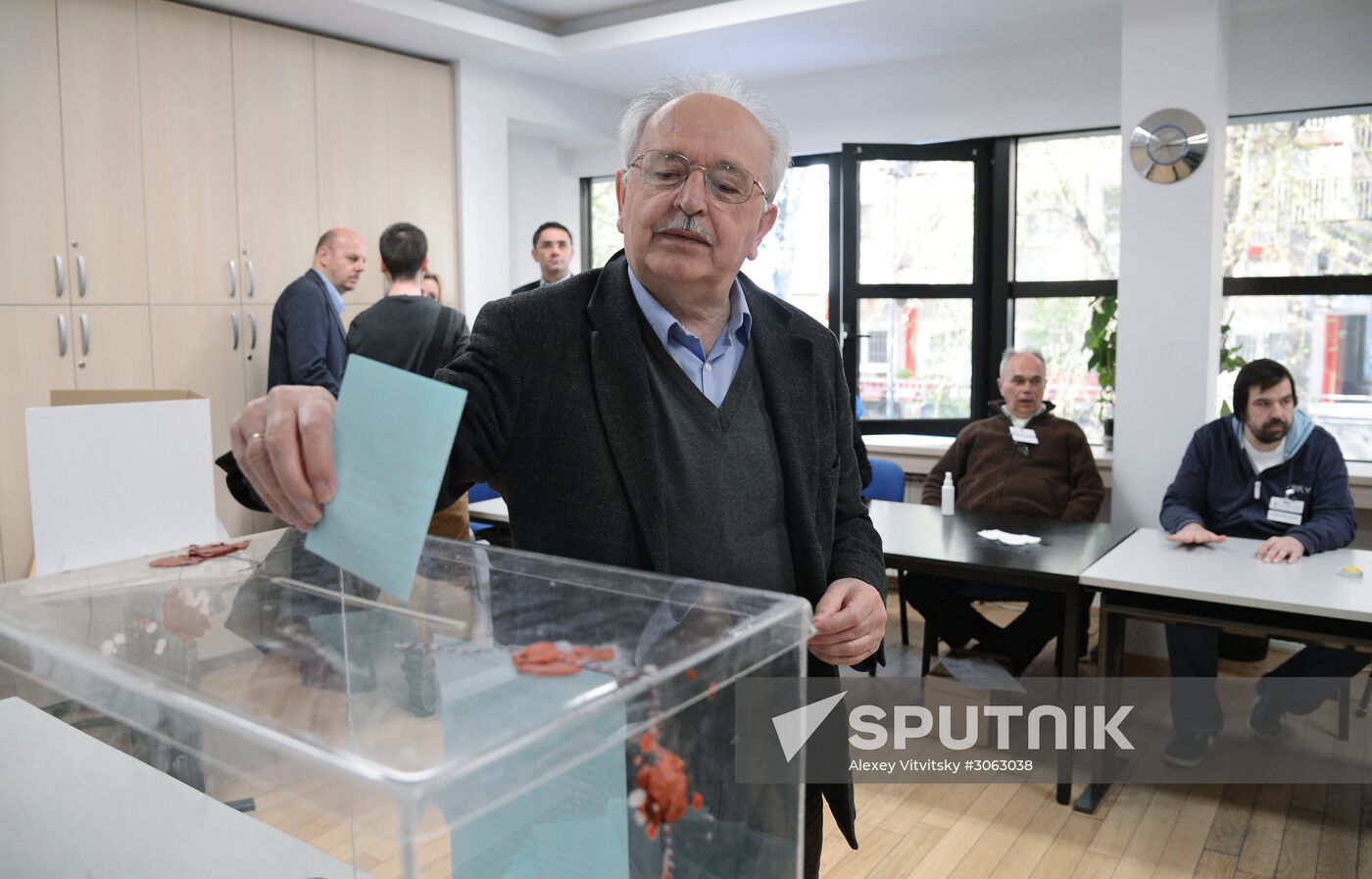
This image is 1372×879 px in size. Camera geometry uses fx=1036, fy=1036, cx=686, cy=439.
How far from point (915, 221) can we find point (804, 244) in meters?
0.91

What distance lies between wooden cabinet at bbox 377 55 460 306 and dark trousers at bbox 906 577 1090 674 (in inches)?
130

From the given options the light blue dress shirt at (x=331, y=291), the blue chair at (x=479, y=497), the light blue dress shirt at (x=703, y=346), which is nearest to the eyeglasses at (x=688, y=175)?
the light blue dress shirt at (x=703, y=346)

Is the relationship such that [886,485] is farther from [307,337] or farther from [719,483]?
[719,483]

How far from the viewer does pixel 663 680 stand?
717 mm

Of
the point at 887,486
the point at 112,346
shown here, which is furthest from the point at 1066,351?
the point at 112,346

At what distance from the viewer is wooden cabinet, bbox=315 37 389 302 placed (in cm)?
532

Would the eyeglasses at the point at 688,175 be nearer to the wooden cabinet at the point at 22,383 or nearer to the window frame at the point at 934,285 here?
the wooden cabinet at the point at 22,383

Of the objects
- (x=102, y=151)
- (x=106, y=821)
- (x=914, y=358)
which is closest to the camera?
(x=106, y=821)

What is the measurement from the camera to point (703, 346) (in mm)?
1380

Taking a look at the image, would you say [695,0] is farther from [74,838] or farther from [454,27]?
[74,838]

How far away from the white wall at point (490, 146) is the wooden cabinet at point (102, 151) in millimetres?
1816

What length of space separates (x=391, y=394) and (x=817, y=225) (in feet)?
20.4

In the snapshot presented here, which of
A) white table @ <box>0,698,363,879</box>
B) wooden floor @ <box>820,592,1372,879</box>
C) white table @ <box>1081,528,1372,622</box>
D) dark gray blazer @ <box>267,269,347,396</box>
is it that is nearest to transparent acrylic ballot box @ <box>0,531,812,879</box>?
white table @ <box>0,698,363,879</box>

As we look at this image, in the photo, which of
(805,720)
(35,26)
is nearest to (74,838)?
(805,720)
